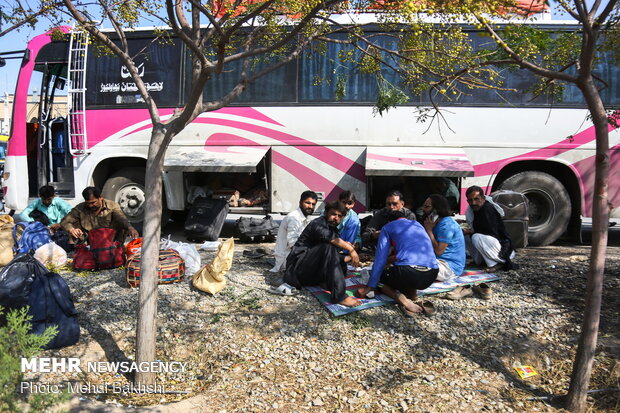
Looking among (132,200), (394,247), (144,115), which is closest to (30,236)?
(132,200)

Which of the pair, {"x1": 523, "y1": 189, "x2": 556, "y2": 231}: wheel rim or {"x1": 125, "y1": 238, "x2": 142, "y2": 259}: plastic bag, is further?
{"x1": 523, "y1": 189, "x2": 556, "y2": 231}: wheel rim

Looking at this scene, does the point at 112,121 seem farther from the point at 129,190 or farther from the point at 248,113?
the point at 248,113

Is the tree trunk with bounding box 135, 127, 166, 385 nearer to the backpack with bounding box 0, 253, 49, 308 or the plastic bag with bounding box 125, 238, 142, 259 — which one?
the backpack with bounding box 0, 253, 49, 308

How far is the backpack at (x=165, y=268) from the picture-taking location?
524cm

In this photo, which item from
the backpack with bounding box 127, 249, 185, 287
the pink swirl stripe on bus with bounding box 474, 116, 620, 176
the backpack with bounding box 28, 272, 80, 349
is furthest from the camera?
the pink swirl stripe on bus with bounding box 474, 116, 620, 176

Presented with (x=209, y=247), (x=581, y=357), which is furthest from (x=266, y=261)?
(x=581, y=357)

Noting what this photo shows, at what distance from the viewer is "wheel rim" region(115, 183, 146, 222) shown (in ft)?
27.4

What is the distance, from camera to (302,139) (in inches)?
307

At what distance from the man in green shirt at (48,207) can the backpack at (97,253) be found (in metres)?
1.35

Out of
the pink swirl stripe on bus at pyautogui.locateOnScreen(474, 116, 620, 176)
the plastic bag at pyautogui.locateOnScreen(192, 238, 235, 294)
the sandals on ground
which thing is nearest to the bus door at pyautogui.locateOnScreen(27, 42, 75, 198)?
the plastic bag at pyautogui.locateOnScreen(192, 238, 235, 294)

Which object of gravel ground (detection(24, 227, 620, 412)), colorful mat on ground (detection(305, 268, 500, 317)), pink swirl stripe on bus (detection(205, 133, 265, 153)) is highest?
pink swirl stripe on bus (detection(205, 133, 265, 153))

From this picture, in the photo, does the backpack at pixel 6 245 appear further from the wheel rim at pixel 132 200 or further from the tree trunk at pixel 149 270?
the tree trunk at pixel 149 270

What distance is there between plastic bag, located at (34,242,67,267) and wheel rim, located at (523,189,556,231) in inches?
259

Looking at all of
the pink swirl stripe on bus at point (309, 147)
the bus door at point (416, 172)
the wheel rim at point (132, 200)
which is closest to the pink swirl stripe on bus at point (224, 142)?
the pink swirl stripe on bus at point (309, 147)
